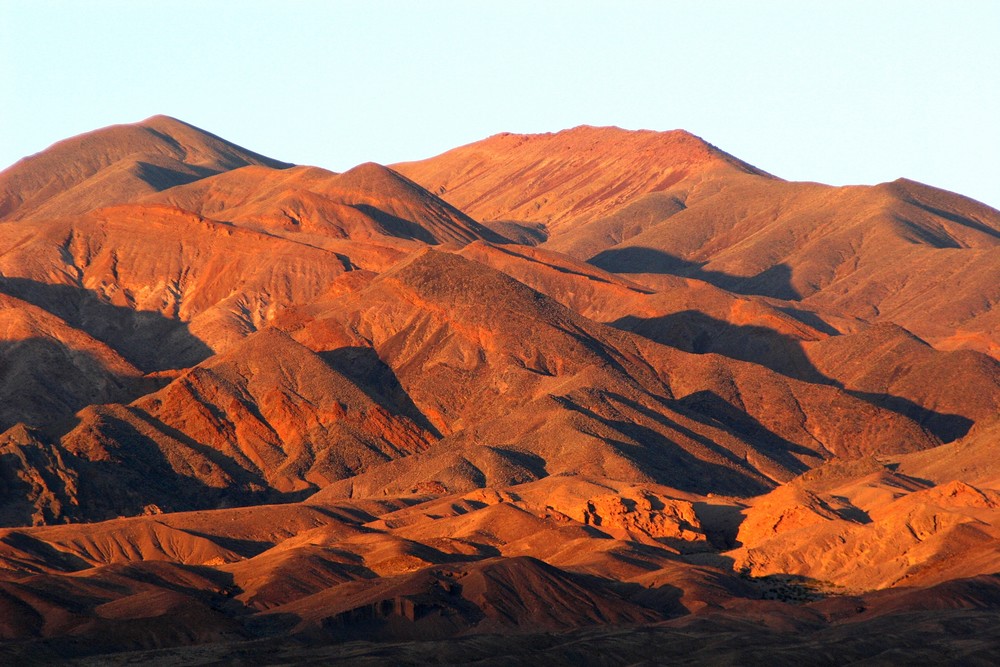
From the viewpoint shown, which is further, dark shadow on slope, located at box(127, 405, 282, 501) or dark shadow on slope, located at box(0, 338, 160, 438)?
dark shadow on slope, located at box(0, 338, 160, 438)

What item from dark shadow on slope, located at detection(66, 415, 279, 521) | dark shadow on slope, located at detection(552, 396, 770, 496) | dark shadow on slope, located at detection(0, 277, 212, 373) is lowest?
dark shadow on slope, located at detection(66, 415, 279, 521)

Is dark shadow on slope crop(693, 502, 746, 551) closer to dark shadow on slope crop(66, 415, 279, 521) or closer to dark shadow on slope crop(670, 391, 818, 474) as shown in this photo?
dark shadow on slope crop(670, 391, 818, 474)

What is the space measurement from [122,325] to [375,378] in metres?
34.3

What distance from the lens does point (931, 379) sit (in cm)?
14925

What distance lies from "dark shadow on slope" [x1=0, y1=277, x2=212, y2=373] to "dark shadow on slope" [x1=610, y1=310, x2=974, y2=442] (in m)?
38.3

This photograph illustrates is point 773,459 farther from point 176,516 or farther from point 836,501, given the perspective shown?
point 176,516

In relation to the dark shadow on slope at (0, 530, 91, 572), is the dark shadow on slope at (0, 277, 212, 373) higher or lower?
higher

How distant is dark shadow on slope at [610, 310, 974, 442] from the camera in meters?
159

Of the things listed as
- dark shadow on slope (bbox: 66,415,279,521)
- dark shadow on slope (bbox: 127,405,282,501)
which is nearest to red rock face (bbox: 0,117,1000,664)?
dark shadow on slope (bbox: 66,415,279,521)

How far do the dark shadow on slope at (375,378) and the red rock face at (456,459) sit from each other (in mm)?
289

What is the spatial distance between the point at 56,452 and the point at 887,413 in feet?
195

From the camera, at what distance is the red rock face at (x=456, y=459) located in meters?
78.7

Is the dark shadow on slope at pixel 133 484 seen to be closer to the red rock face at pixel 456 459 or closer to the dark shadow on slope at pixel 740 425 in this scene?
the red rock face at pixel 456 459

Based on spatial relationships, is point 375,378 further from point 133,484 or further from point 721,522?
point 721,522
